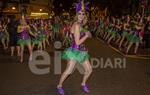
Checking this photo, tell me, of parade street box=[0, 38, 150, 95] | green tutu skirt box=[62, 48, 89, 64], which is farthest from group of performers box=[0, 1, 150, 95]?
parade street box=[0, 38, 150, 95]

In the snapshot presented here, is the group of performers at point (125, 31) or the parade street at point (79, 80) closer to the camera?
the parade street at point (79, 80)

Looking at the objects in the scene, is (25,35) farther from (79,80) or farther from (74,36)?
(74,36)

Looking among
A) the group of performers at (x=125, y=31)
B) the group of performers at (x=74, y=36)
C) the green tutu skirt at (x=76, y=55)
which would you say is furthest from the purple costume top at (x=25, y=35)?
the green tutu skirt at (x=76, y=55)

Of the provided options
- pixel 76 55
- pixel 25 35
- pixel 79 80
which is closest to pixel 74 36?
pixel 76 55

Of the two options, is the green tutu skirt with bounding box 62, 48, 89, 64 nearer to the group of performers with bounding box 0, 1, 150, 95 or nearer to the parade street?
the group of performers with bounding box 0, 1, 150, 95

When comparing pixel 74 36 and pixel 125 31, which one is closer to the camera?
pixel 74 36

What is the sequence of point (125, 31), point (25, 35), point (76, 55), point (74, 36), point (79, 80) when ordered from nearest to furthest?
point (74, 36) < point (76, 55) < point (79, 80) < point (25, 35) < point (125, 31)

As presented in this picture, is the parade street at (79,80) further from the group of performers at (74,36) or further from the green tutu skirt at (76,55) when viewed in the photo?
the green tutu skirt at (76,55)

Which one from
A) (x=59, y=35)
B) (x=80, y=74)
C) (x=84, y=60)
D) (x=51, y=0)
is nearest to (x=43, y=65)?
(x=80, y=74)

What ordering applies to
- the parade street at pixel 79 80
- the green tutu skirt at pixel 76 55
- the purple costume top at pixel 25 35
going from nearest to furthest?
1. the green tutu skirt at pixel 76 55
2. the parade street at pixel 79 80
3. the purple costume top at pixel 25 35

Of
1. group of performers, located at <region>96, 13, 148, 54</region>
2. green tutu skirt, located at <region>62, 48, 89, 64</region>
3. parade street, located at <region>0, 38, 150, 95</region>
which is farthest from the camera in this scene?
Answer: group of performers, located at <region>96, 13, 148, 54</region>

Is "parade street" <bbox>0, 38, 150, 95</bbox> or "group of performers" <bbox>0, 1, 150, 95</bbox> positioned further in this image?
"parade street" <bbox>0, 38, 150, 95</bbox>

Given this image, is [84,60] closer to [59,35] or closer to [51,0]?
[59,35]

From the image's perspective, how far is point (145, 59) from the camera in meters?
16.9
